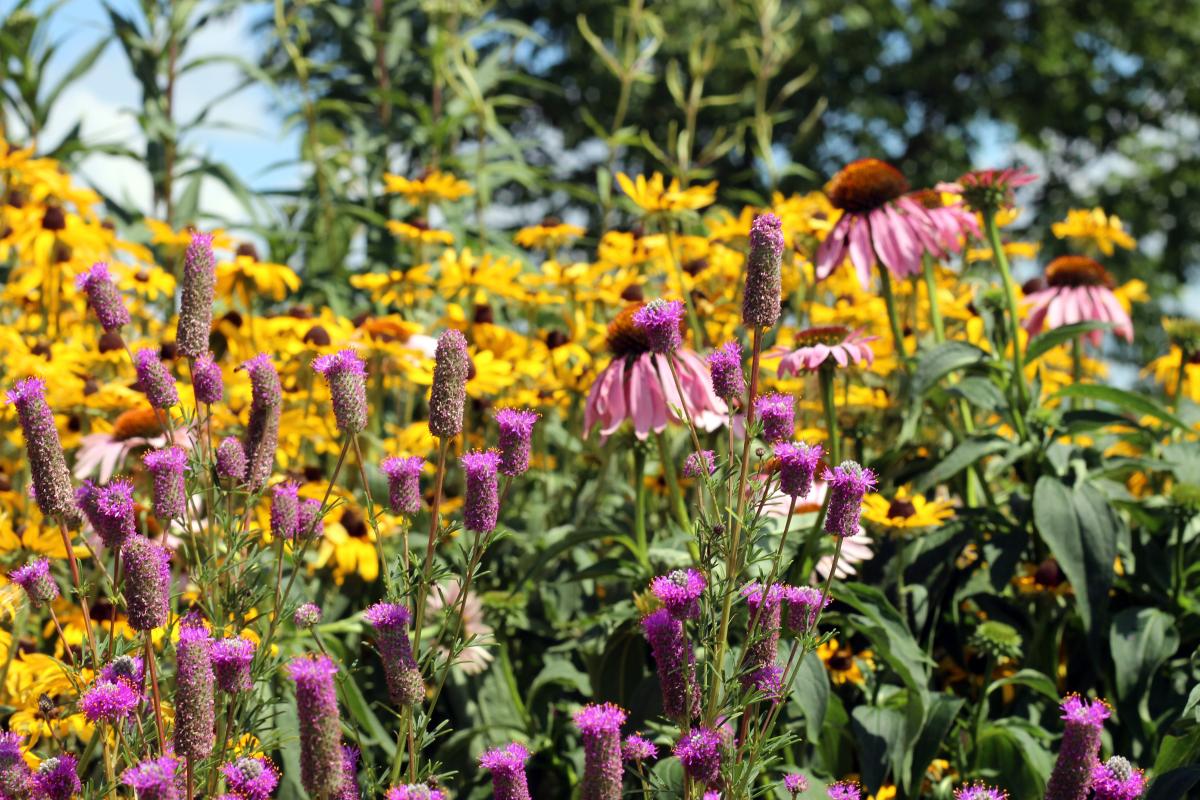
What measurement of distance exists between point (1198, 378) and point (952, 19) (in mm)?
15872

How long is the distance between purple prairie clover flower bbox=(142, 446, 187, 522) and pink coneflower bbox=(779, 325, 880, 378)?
1.17 metres

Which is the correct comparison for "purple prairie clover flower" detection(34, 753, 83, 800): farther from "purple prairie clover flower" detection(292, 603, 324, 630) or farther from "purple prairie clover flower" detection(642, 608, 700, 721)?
"purple prairie clover flower" detection(642, 608, 700, 721)

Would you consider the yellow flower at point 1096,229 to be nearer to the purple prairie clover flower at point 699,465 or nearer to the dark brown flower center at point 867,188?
the dark brown flower center at point 867,188

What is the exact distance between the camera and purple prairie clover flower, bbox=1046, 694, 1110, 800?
127cm

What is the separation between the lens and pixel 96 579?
252cm

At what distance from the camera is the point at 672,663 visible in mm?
1403

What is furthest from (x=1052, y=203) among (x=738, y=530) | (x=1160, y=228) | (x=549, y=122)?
(x=738, y=530)

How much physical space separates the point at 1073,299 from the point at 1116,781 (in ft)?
7.06

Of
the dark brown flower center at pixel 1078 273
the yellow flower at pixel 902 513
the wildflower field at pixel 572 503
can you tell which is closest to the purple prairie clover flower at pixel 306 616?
the wildflower field at pixel 572 503

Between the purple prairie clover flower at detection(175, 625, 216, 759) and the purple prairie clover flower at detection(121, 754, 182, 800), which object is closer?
the purple prairie clover flower at detection(121, 754, 182, 800)

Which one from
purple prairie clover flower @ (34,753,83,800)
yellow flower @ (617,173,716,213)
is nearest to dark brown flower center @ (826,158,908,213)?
yellow flower @ (617,173,716,213)

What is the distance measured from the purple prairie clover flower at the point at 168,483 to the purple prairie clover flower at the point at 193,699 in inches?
10.4

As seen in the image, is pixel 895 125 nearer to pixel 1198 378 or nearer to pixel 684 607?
pixel 1198 378

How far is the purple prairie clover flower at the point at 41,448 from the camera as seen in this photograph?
1.43m
